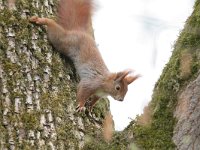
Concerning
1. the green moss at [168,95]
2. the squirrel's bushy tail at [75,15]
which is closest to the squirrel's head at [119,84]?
the squirrel's bushy tail at [75,15]

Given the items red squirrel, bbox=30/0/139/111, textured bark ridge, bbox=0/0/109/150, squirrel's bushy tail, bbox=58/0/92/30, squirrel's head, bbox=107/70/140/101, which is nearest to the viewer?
textured bark ridge, bbox=0/0/109/150

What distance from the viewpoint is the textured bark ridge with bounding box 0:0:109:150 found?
2676 mm

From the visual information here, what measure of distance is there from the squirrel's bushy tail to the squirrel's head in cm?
69

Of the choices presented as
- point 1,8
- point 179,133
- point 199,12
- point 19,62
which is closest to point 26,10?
point 1,8

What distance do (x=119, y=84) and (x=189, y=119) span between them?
2176mm

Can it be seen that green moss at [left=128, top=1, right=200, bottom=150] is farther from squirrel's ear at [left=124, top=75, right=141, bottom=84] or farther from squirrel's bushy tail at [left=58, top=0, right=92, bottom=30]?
squirrel's ear at [left=124, top=75, right=141, bottom=84]

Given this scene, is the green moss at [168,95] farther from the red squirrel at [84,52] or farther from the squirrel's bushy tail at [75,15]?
the squirrel's bushy tail at [75,15]

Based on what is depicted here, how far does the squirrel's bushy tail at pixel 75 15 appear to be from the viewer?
3.94 metres

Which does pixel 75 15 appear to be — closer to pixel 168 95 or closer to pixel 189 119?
pixel 168 95

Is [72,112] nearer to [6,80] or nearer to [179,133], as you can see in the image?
[6,80]

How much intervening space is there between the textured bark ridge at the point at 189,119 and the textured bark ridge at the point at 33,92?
0.70 meters

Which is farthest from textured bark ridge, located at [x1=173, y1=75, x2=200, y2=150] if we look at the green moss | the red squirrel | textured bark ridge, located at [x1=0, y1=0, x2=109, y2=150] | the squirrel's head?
the squirrel's head

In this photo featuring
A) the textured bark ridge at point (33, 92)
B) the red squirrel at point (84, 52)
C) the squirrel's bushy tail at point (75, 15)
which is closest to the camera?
the textured bark ridge at point (33, 92)

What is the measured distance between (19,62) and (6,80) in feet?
0.63
